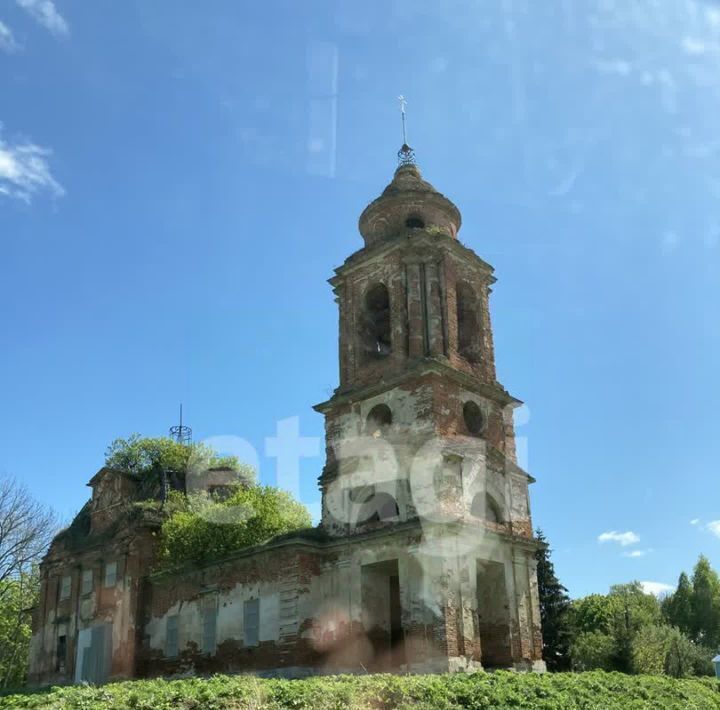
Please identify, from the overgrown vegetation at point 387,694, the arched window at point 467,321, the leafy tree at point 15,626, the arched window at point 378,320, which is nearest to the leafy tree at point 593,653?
the overgrown vegetation at point 387,694

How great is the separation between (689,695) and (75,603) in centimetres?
2147

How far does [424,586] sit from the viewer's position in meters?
19.7

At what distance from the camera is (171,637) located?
81.2ft

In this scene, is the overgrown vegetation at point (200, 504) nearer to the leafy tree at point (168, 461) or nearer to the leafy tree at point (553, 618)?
the leafy tree at point (168, 461)

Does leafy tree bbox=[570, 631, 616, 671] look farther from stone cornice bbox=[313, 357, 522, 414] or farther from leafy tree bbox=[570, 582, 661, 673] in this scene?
stone cornice bbox=[313, 357, 522, 414]

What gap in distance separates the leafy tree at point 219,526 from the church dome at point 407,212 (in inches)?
402

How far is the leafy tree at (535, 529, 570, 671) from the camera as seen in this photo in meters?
32.0

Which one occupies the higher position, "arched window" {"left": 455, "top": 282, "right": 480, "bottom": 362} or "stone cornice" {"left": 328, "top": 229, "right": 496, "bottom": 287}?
"stone cornice" {"left": 328, "top": 229, "right": 496, "bottom": 287}

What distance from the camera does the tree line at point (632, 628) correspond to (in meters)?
27.9

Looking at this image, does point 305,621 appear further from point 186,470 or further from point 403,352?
point 186,470

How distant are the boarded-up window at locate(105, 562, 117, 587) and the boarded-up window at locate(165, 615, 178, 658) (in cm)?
367

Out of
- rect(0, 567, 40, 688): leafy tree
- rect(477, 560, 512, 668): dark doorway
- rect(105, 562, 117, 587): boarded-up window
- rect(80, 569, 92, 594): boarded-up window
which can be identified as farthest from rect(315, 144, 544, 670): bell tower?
rect(0, 567, 40, 688): leafy tree

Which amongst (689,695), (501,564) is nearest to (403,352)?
(501,564)

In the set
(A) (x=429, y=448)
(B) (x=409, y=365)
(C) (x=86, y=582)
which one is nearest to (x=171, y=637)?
(C) (x=86, y=582)
